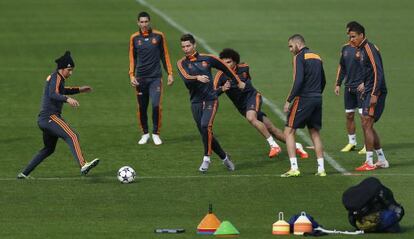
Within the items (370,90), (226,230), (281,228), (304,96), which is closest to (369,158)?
(370,90)

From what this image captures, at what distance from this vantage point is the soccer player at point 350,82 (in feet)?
84.0

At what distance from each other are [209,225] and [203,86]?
6.18 metres

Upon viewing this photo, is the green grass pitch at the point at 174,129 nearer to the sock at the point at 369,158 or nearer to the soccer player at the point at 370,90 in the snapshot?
the sock at the point at 369,158

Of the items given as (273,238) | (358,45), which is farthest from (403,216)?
(358,45)

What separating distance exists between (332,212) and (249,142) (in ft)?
25.9

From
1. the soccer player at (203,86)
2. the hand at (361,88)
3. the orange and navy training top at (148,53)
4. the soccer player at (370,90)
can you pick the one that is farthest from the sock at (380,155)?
the orange and navy training top at (148,53)

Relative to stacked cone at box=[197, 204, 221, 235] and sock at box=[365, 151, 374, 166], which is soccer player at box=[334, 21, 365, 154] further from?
stacked cone at box=[197, 204, 221, 235]

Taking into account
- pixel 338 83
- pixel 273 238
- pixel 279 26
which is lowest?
pixel 273 238

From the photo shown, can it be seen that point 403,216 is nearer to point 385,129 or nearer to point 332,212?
point 332,212

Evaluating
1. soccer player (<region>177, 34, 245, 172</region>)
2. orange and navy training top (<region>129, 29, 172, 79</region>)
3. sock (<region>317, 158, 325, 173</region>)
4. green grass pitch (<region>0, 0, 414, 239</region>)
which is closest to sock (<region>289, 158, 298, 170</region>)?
green grass pitch (<region>0, 0, 414, 239</region>)

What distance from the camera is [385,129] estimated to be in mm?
29031

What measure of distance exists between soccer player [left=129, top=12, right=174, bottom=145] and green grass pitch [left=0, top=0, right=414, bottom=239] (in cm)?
60

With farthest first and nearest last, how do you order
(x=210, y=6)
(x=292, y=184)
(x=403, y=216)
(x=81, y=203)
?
(x=210, y=6), (x=292, y=184), (x=81, y=203), (x=403, y=216)

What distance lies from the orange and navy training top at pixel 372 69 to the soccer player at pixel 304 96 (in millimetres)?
1087
